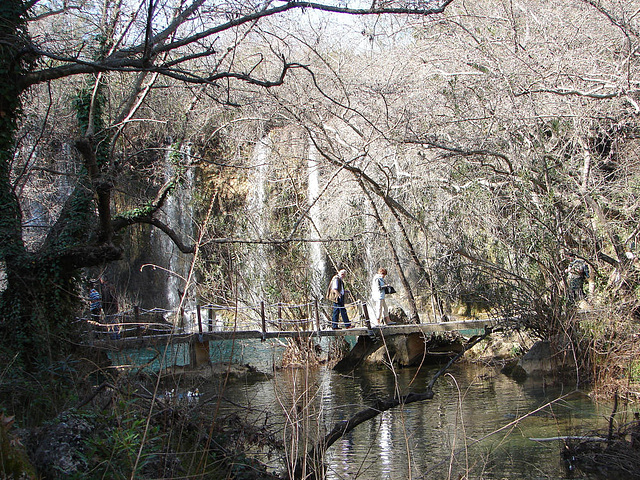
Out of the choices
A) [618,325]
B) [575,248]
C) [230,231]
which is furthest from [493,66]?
[230,231]

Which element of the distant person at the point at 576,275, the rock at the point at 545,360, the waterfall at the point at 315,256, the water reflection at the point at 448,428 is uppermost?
the waterfall at the point at 315,256

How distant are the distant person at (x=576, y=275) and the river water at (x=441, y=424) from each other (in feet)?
5.65

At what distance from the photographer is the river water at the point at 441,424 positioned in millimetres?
6195

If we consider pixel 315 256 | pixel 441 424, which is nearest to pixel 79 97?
pixel 441 424

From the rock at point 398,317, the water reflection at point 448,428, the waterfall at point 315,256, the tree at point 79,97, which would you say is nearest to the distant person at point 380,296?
the rock at point 398,317

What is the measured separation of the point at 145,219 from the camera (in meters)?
10.7

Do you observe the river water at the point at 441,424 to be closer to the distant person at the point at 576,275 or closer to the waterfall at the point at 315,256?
the distant person at the point at 576,275

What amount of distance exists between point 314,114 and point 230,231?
8064 millimetres

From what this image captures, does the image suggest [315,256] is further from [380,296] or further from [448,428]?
[448,428]

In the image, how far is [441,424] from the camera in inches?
349

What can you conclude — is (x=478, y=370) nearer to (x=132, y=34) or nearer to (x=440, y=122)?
(x=440, y=122)

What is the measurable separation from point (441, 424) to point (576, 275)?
4.82 m

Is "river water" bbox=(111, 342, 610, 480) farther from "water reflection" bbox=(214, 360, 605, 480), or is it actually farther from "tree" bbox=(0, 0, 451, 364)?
"tree" bbox=(0, 0, 451, 364)

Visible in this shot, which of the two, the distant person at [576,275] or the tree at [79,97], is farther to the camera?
the distant person at [576,275]
